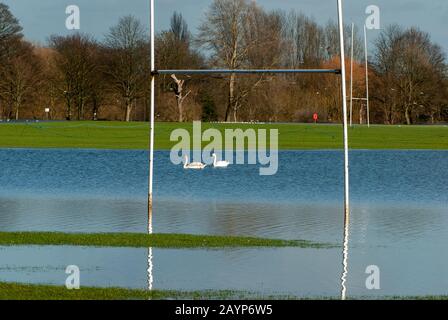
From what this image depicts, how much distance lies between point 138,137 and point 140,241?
4435 cm

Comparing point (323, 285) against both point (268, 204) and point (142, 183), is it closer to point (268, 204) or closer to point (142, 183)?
point (268, 204)

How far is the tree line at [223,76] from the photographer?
250 ft

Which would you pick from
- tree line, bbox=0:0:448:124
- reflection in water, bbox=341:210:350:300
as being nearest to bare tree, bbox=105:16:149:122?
tree line, bbox=0:0:448:124

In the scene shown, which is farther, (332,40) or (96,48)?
(332,40)

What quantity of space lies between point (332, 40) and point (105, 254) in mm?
90312

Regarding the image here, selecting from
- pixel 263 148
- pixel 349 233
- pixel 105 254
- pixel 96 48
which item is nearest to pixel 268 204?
pixel 349 233

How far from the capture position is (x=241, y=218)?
23031 mm

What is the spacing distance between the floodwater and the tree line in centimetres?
3277

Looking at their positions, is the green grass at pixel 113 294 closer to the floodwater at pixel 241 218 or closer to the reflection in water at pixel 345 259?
the floodwater at pixel 241 218

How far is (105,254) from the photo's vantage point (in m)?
16.9

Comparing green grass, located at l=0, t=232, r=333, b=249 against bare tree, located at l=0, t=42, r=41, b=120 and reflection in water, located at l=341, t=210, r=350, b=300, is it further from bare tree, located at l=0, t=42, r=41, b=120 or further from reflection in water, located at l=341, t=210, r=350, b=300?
bare tree, located at l=0, t=42, r=41, b=120

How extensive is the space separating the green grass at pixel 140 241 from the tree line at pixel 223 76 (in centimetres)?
5334

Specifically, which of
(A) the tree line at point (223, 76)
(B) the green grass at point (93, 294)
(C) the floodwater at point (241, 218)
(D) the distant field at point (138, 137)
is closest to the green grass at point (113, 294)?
(B) the green grass at point (93, 294)

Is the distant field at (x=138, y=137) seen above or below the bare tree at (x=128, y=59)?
below
